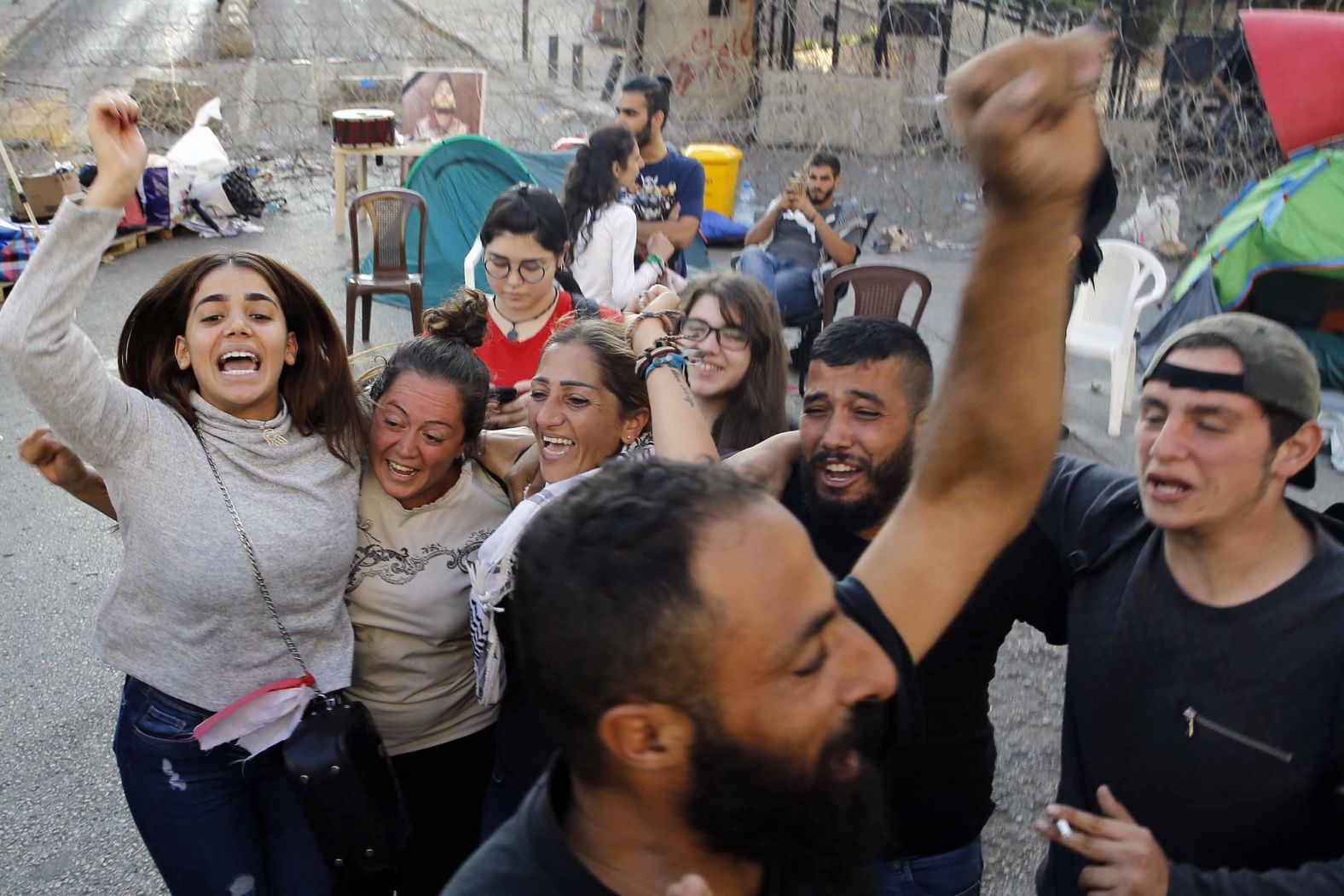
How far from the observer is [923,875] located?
2115 mm

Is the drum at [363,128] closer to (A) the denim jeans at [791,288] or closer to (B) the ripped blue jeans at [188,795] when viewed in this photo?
(A) the denim jeans at [791,288]

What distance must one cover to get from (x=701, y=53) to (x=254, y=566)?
11.2m

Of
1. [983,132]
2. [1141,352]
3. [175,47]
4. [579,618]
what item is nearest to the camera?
[983,132]

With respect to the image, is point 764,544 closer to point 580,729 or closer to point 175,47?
point 580,729

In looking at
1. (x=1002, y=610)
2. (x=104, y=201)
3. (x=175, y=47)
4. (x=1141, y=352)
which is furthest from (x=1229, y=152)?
(x=175, y=47)

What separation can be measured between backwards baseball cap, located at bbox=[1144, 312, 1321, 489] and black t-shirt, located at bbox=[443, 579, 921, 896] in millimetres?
1028

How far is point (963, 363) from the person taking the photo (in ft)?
4.13

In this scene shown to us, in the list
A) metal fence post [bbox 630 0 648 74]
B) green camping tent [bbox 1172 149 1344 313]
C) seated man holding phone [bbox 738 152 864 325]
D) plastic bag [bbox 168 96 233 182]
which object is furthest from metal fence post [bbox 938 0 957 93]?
plastic bag [bbox 168 96 233 182]

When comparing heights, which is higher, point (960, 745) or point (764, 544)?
point (764, 544)

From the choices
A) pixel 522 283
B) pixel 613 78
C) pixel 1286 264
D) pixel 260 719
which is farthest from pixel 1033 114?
pixel 613 78

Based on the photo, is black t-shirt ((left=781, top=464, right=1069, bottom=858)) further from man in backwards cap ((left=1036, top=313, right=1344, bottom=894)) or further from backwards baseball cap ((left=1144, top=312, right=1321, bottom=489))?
backwards baseball cap ((left=1144, top=312, right=1321, bottom=489))

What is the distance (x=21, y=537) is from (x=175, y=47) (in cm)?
1399

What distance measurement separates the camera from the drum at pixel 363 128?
32.5ft

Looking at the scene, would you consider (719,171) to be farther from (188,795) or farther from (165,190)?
(188,795)
